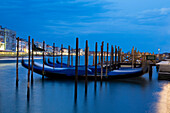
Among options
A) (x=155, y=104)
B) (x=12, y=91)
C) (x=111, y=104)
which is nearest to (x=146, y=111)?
(x=155, y=104)

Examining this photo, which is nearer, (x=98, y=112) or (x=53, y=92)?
(x=98, y=112)

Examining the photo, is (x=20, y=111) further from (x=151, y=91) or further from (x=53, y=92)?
(x=151, y=91)

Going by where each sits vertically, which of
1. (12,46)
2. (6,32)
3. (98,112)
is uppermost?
(6,32)

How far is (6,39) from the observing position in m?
58.7

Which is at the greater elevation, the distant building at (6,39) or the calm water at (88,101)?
the distant building at (6,39)

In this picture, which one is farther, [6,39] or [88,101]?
[6,39]

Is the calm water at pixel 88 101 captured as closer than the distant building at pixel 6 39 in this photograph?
Yes

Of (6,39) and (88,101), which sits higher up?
(6,39)

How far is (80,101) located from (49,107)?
1.15m

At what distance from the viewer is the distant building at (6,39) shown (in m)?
55.8

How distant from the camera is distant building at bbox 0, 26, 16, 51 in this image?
183ft

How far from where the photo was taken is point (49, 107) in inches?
229

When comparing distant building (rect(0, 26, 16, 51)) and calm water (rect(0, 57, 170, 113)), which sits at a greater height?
distant building (rect(0, 26, 16, 51))

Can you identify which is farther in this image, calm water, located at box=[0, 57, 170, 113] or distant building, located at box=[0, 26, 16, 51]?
distant building, located at box=[0, 26, 16, 51]
